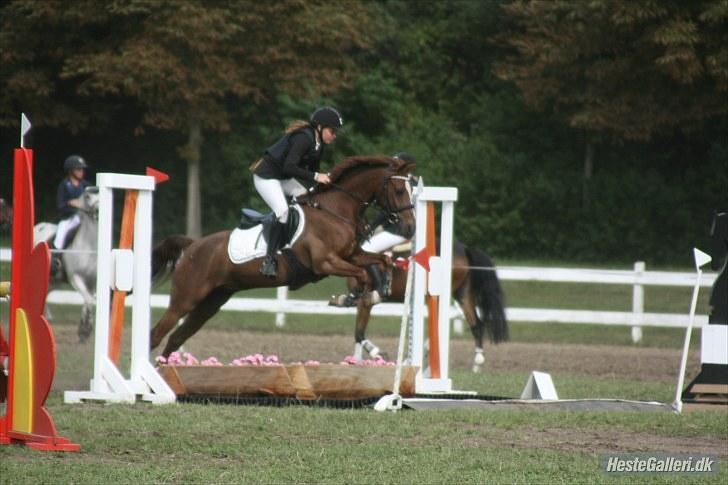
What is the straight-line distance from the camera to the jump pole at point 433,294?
9.95 m

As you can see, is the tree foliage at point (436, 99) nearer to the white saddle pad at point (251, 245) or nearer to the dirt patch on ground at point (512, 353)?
the dirt patch on ground at point (512, 353)

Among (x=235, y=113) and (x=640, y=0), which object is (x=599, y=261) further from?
(x=235, y=113)

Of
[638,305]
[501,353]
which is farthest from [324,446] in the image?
[638,305]

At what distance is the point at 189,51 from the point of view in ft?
82.0

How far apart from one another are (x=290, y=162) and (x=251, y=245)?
815 mm

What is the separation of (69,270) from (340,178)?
4.65m

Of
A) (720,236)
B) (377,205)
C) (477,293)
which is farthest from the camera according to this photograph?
(477,293)

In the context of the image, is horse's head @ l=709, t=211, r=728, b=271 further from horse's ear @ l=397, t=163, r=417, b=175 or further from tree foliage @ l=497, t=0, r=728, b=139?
tree foliage @ l=497, t=0, r=728, b=139

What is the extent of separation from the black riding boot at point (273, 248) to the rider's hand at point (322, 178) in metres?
0.48

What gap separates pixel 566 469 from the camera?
6449 mm

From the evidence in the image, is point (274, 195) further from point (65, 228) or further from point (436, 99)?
point (436, 99)

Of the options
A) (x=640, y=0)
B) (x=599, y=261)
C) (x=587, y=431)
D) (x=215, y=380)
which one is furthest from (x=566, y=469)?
(x=599, y=261)

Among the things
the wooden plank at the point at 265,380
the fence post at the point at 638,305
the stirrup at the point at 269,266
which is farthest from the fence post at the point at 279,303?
the wooden plank at the point at 265,380

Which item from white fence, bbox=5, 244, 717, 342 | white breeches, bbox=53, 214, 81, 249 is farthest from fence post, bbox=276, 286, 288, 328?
white breeches, bbox=53, 214, 81, 249
